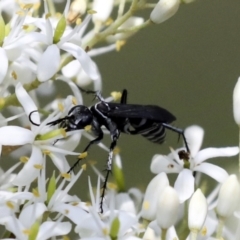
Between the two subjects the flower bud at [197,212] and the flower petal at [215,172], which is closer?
the flower bud at [197,212]

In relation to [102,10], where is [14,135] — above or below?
below

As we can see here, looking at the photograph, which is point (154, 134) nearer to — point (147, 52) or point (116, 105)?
point (116, 105)

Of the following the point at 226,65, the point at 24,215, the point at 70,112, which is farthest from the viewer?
the point at 226,65

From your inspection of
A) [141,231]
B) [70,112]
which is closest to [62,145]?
[70,112]

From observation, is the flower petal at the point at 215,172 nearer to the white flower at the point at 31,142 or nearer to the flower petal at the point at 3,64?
the white flower at the point at 31,142

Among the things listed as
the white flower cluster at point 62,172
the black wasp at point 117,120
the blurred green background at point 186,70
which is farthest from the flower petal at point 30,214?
the blurred green background at point 186,70

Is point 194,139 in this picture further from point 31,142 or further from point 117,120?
point 31,142

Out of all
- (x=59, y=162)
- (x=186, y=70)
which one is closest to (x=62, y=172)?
(x=59, y=162)
